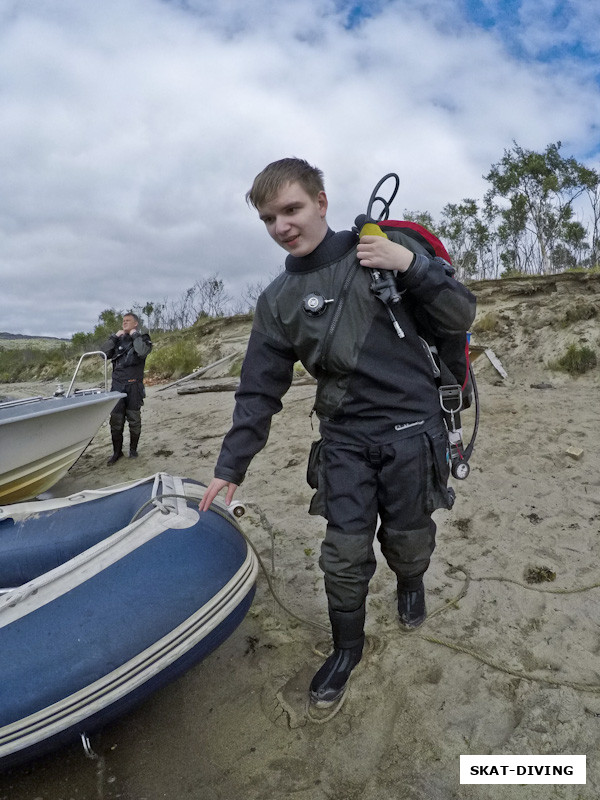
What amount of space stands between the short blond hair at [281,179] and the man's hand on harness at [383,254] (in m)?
0.29

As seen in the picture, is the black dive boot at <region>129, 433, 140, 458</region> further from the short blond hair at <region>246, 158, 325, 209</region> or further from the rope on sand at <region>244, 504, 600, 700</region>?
the short blond hair at <region>246, 158, 325, 209</region>

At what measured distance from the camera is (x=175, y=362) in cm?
1455

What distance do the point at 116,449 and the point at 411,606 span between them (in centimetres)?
459

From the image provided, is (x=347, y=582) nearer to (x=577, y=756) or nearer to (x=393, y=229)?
(x=577, y=756)

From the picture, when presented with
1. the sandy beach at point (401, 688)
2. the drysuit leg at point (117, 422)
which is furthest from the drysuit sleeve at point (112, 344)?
the sandy beach at point (401, 688)

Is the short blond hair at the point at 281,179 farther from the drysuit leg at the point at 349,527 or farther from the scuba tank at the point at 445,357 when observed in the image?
the drysuit leg at the point at 349,527

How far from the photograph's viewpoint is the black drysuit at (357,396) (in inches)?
67.8

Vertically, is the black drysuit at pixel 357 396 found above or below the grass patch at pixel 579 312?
below

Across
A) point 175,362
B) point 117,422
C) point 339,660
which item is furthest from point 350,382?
point 175,362

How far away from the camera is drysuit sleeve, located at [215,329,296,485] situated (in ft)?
6.26

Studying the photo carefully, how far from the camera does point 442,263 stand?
170 cm

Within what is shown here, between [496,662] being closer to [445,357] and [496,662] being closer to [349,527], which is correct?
[349,527]

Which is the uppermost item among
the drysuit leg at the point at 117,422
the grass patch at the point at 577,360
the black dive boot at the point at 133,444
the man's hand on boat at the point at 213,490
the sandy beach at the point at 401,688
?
the grass patch at the point at 577,360

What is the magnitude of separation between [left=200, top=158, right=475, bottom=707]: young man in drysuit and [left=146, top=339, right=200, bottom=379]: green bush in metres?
12.7
